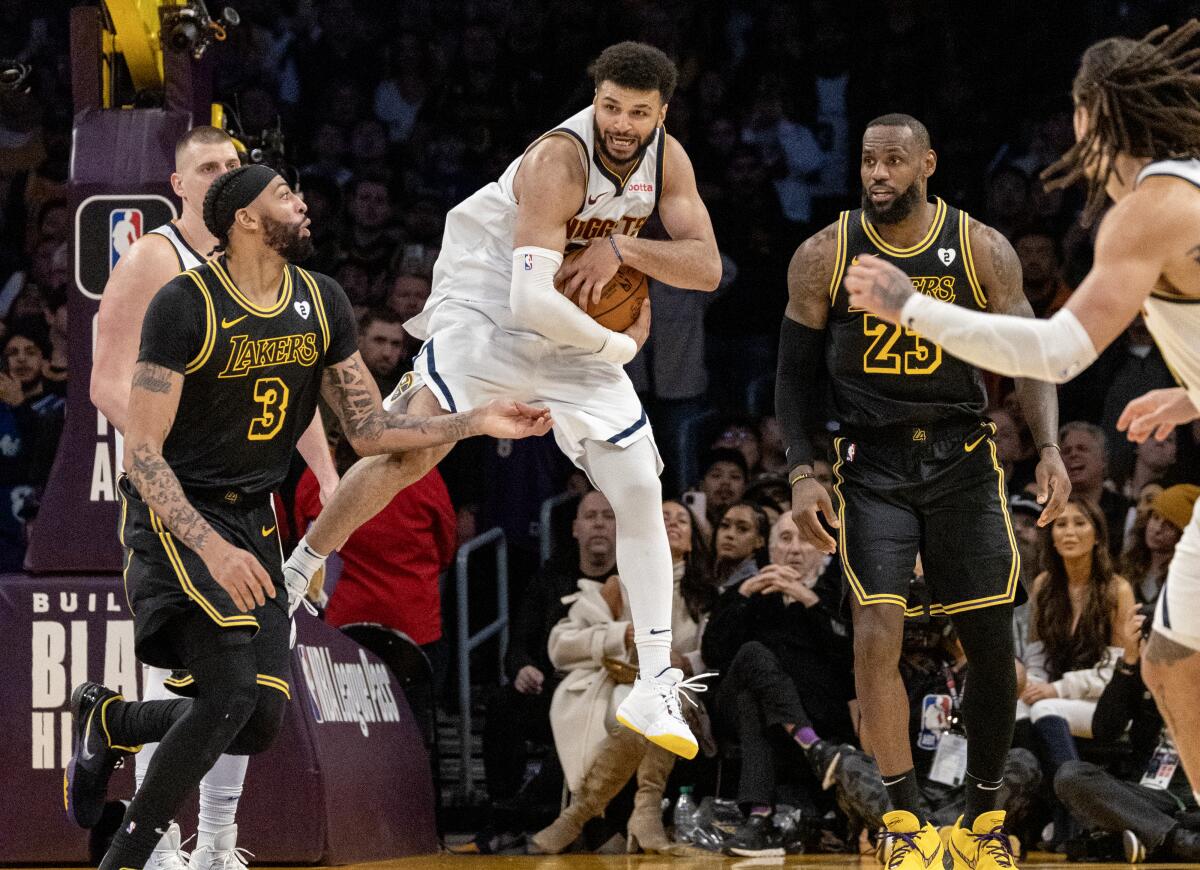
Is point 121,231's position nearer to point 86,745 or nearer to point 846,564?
point 86,745

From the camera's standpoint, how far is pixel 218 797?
17.5ft

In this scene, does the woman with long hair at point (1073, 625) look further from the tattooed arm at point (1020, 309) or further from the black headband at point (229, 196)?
the black headband at point (229, 196)

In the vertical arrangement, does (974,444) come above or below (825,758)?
above

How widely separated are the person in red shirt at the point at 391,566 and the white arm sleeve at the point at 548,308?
3.01 metres

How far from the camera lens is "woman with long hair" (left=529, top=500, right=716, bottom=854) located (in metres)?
7.55

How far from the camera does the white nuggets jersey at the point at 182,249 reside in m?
5.80

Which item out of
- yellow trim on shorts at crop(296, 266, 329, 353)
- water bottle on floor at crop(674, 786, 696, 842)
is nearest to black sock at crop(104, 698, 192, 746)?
yellow trim on shorts at crop(296, 266, 329, 353)

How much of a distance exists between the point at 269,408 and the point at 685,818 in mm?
3386

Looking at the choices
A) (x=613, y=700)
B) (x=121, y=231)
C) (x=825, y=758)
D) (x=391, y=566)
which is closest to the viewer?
(x=121, y=231)

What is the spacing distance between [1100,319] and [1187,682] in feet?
2.94

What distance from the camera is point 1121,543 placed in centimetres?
873

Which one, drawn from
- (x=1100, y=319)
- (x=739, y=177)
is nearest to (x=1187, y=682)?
(x=1100, y=319)

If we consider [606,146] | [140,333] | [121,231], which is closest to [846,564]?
[606,146]

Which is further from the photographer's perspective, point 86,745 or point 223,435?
point 86,745
